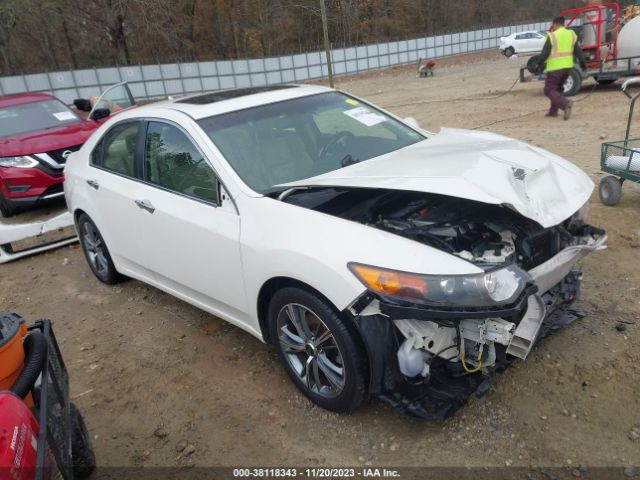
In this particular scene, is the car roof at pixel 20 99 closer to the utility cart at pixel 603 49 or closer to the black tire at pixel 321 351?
the black tire at pixel 321 351

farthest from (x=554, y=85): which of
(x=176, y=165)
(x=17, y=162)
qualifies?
(x=17, y=162)

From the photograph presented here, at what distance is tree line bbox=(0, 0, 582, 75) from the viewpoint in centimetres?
3203

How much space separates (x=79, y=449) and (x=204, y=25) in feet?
138

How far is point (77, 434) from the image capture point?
2473mm

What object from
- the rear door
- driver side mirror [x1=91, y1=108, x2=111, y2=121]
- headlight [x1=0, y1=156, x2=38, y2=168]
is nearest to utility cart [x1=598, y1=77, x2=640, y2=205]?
the rear door

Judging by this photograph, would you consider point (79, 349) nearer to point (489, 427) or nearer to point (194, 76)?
point (489, 427)

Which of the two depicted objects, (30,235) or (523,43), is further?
(523,43)

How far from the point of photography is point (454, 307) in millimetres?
2244

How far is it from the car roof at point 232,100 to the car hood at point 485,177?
0.90 meters

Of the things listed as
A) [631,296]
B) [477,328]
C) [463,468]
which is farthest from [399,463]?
[631,296]

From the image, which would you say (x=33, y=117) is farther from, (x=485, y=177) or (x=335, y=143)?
(x=485, y=177)

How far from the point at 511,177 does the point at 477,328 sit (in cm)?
88

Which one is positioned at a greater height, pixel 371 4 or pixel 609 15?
pixel 371 4

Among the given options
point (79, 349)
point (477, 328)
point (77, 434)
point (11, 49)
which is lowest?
point (79, 349)
